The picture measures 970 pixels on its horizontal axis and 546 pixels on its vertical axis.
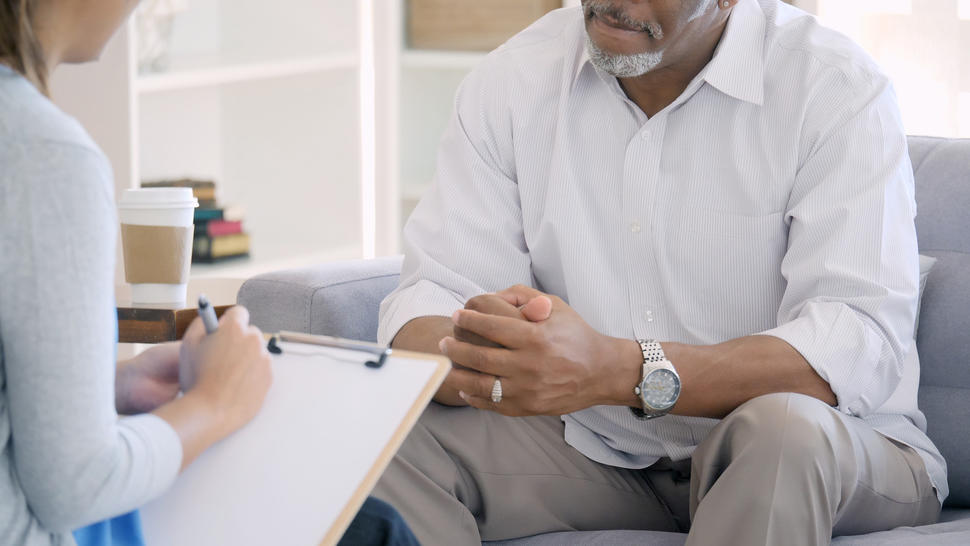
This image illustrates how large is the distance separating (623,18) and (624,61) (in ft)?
0.19

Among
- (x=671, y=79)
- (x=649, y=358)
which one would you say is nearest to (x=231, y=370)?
(x=649, y=358)

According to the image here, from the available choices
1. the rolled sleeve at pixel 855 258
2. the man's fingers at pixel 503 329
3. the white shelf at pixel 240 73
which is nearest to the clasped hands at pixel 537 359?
the man's fingers at pixel 503 329

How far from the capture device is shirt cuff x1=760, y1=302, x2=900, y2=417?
1.35 m

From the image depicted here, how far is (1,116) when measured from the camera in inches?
29.5

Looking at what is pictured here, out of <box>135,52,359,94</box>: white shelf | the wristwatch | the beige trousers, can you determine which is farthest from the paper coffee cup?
<box>135,52,359,94</box>: white shelf

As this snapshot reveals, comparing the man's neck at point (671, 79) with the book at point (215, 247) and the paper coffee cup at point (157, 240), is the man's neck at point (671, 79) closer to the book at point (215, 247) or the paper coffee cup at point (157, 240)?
the paper coffee cup at point (157, 240)

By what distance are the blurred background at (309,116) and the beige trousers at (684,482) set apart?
1.48m

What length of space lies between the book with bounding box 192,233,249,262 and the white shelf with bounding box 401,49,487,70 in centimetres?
70

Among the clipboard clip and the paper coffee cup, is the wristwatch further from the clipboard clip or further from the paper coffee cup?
the paper coffee cup

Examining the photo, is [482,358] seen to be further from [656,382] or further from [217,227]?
[217,227]

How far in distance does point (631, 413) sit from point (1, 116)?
958 millimetres

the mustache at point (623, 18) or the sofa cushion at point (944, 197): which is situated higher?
the mustache at point (623, 18)

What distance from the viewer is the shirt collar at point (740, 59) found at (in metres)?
1.54

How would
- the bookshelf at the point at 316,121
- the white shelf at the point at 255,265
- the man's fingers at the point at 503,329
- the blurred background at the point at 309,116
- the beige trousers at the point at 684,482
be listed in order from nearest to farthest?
the beige trousers at the point at 684,482
the man's fingers at the point at 503,329
the white shelf at the point at 255,265
the blurred background at the point at 309,116
the bookshelf at the point at 316,121
